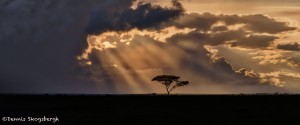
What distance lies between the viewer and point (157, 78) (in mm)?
177500
